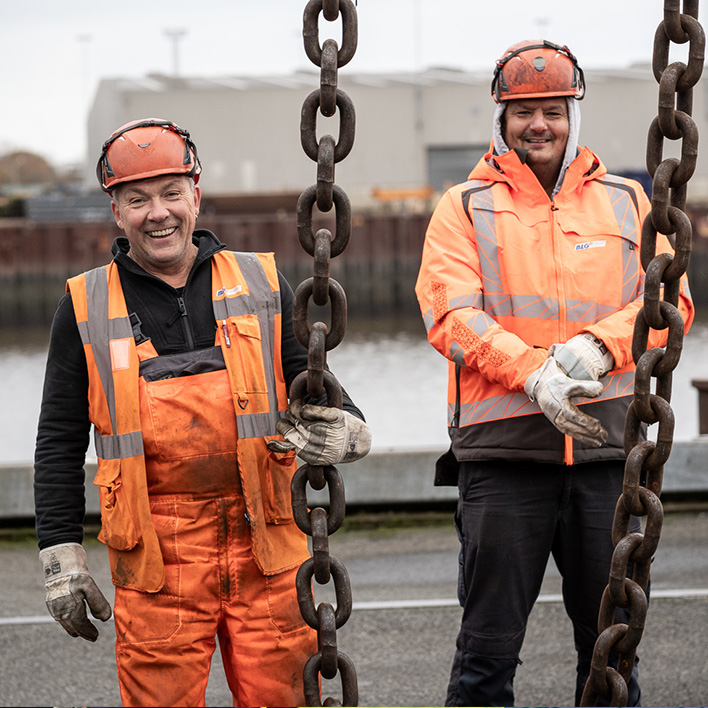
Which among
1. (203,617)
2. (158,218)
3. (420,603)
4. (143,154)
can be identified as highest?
(143,154)

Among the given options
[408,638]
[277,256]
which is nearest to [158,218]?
[408,638]

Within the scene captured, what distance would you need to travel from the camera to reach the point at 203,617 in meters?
2.80

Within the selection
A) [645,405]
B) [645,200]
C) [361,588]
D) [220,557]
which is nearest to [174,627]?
[220,557]

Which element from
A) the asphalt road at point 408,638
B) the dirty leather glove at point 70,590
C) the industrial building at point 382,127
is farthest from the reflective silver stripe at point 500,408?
the industrial building at point 382,127

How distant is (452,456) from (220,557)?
2.89ft

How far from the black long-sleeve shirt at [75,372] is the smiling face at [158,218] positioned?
2.4 inches

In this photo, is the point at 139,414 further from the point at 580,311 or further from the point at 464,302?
the point at 580,311

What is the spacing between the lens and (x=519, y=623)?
3180mm

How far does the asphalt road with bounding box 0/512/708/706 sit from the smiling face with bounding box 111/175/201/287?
2273 mm

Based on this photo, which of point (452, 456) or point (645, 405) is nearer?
point (645, 405)

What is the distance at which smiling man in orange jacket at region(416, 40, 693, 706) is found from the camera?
312 centimetres

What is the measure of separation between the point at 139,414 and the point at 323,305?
69 centimetres

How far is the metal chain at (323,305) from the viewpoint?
7.44ft

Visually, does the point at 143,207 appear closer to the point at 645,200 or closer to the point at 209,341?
the point at 209,341
